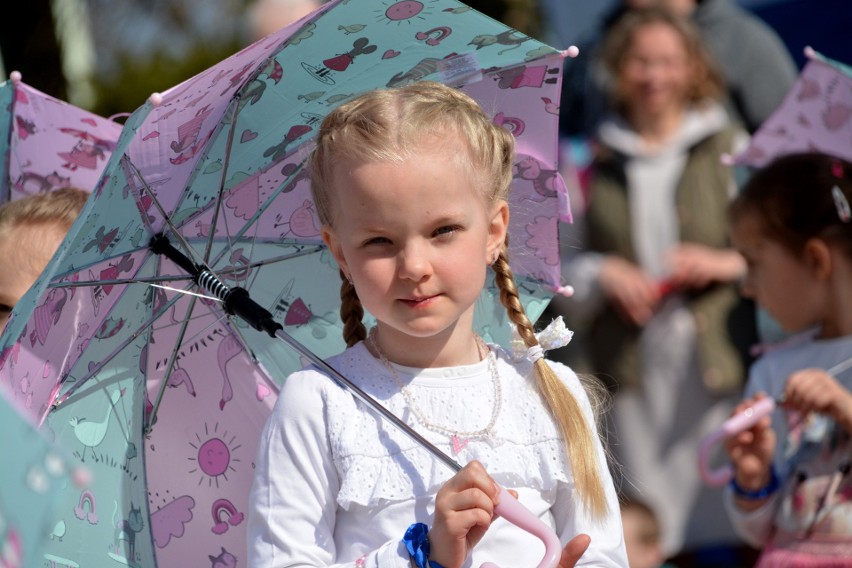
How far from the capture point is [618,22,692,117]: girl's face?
4559mm

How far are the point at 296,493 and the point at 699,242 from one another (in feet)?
8.61

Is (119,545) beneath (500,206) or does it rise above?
beneath

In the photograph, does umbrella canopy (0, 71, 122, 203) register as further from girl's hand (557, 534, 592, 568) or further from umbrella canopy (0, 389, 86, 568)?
umbrella canopy (0, 389, 86, 568)

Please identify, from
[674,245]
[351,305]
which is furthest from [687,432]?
[351,305]

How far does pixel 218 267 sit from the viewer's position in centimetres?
266

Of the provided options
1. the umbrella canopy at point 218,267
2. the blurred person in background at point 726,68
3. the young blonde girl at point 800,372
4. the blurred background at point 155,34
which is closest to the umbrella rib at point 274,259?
the umbrella canopy at point 218,267

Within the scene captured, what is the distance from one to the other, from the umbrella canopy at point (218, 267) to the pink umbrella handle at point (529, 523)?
662 mm

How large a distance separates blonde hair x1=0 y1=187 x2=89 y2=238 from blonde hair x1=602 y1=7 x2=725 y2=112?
2272 millimetres

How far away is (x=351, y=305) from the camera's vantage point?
2537mm

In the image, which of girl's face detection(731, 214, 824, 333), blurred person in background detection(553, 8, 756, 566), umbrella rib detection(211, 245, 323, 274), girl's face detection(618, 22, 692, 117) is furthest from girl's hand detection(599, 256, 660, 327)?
umbrella rib detection(211, 245, 323, 274)

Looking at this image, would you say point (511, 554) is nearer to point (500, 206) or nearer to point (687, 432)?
point (500, 206)

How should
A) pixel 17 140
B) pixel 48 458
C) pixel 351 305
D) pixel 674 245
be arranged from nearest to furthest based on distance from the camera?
pixel 48 458 → pixel 351 305 → pixel 17 140 → pixel 674 245

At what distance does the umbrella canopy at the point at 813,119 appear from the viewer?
338 centimetres

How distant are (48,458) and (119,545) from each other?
1.16 m
